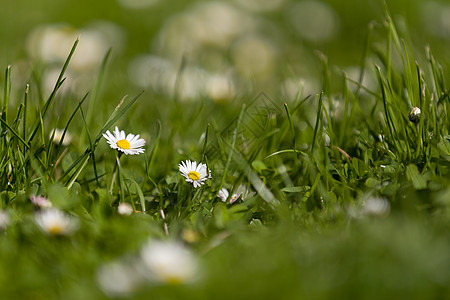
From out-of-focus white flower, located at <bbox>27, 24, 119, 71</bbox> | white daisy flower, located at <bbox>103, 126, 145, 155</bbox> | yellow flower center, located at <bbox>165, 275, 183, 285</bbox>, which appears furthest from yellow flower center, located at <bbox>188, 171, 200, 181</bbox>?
out-of-focus white flower, located at <bbox>27, 24, 119, 71</bbox>

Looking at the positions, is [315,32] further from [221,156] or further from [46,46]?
[221,156]

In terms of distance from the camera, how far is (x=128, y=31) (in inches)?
178

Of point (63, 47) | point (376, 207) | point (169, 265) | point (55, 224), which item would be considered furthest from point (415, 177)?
point (63, 47)

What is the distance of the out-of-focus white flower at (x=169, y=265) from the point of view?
948 mm

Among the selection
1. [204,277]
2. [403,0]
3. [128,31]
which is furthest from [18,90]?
[403,0]

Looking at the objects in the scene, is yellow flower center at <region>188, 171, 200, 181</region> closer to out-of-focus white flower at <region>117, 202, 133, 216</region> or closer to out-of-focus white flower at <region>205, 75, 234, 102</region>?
out-of-focus white flower at <region>117, 202, 133, 216</region>

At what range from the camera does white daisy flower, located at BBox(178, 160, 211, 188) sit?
152 centimetres

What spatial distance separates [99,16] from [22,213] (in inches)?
140

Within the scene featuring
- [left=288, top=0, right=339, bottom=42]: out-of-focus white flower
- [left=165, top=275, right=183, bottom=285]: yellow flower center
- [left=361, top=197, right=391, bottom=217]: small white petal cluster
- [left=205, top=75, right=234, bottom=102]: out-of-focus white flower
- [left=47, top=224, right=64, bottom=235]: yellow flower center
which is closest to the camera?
[left=165, top=275, right=183, bottom=285]: yellow flower center

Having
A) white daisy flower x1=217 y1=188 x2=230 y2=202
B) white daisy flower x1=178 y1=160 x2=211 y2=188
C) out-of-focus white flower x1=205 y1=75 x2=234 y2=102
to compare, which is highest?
white daisy flower x1=178 y1=160 x2=211 y2=188

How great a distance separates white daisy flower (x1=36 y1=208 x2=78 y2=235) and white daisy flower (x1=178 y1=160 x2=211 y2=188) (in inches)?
14.5

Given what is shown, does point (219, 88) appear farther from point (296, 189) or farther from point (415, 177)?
point (415, 177)

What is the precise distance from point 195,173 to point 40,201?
401mm

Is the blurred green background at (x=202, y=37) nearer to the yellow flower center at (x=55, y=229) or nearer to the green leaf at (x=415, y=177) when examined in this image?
the green leaf at (x=415, y=177)
